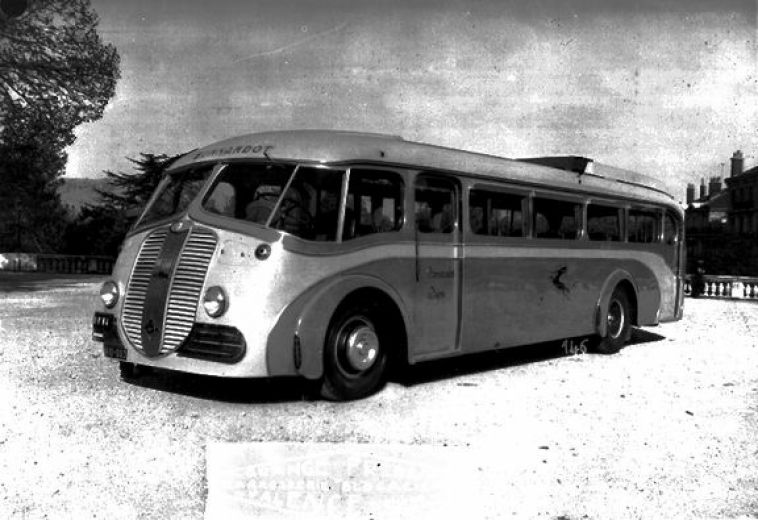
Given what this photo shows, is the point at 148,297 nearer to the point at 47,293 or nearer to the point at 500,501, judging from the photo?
the point at 500,501

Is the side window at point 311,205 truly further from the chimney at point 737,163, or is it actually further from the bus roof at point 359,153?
the chimney at point 737,163

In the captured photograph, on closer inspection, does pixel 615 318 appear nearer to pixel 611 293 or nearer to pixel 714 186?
pixel 611 293

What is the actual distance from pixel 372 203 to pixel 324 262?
87cm

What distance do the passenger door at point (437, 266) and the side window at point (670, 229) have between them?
6.10 metres

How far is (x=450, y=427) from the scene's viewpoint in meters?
6.86

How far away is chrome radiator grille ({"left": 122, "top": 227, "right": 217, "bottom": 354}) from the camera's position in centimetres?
751

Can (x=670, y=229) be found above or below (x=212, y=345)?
above

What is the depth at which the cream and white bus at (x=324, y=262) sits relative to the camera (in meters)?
7.36

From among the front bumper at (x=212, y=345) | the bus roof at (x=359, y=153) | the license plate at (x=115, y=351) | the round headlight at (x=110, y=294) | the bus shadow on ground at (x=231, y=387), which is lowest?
the bus shadow on ground at (x=231, y=387)

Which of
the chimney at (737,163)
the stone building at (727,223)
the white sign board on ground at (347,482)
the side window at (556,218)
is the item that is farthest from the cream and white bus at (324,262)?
the chimney at (737,163)

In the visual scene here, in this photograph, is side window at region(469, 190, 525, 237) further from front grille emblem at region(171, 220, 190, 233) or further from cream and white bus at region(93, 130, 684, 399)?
front grille emblem at region(171, 220, 190, 233)

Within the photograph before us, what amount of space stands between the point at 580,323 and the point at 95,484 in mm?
7922

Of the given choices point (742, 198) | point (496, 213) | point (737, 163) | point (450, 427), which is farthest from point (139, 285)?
point (737, 163)

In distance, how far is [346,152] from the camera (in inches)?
315
